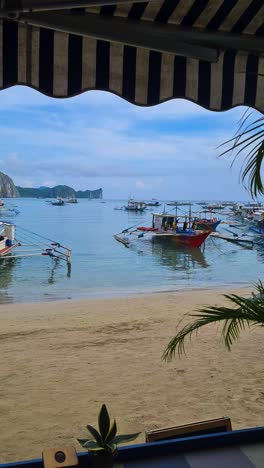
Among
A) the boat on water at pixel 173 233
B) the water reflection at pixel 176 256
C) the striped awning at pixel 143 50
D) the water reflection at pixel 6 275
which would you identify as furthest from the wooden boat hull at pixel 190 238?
the striped awning at pixel 143 50

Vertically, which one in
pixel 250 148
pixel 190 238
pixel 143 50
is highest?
pixel 143 50

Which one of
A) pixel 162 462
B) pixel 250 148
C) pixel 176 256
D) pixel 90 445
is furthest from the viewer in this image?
pixel 176 256

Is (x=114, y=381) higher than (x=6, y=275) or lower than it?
higher

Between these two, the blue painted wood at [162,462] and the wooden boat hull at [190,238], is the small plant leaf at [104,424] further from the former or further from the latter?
the wooden boat hull at [190,238]

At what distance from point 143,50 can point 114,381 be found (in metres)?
3.02

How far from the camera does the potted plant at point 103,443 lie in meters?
0.99

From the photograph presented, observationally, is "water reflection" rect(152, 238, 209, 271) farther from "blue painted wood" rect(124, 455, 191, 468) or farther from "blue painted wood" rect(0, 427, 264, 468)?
"blue painted wood" rect(124, 455, 191, 468)

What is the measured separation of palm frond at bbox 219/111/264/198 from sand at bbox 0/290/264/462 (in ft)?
7.11

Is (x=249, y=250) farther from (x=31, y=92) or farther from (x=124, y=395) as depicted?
(x=31, y=92)

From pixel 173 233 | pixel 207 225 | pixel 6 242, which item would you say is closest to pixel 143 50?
pixel 6 242

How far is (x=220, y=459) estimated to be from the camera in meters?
1.20

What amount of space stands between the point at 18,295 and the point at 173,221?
16.6m

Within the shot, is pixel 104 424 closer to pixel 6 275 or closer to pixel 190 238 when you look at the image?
pixel 6 275

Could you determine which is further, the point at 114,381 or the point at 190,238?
the point at 190,238
